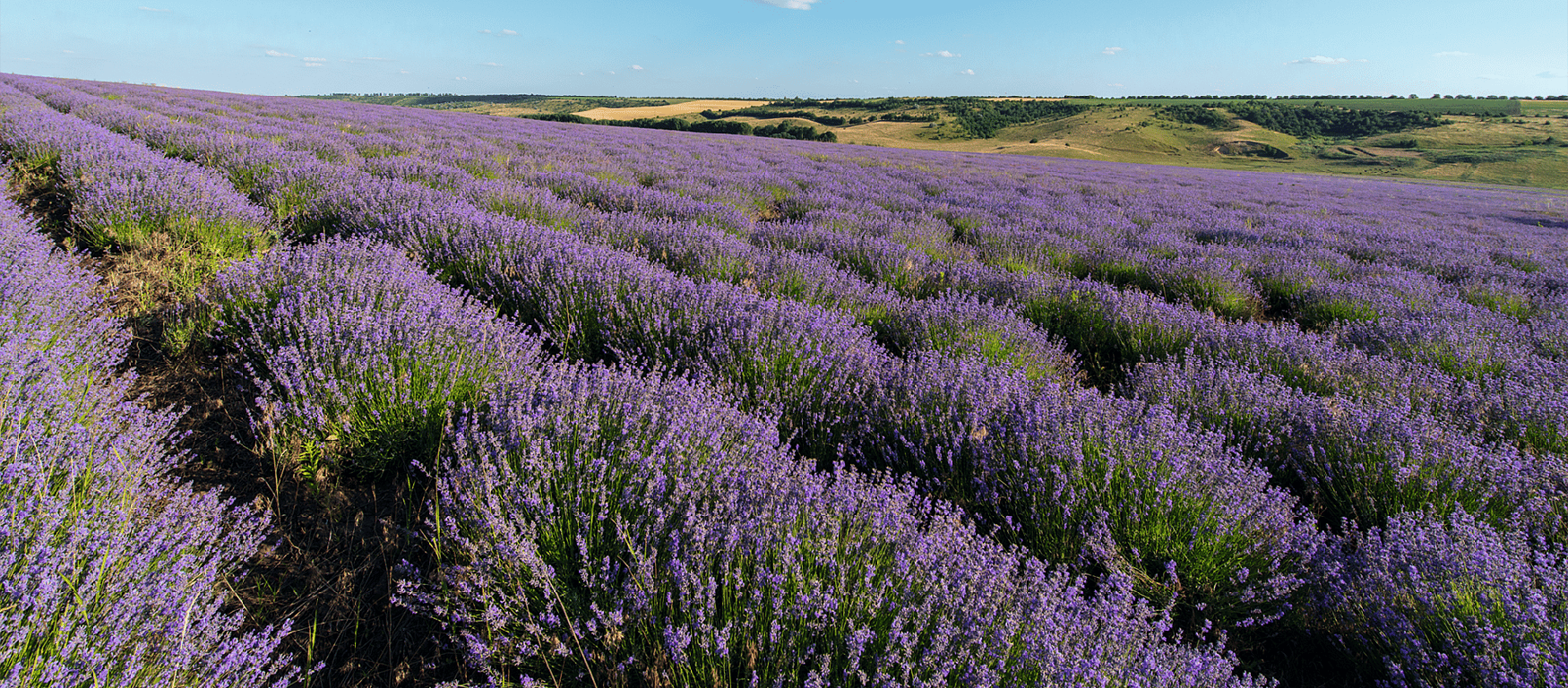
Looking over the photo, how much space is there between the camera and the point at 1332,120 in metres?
52.8

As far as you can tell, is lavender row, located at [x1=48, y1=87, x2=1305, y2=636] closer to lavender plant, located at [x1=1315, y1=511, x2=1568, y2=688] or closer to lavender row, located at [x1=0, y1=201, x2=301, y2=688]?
lavender plant, located at [x1=1315, y1=511, x2=1568, y2=688]

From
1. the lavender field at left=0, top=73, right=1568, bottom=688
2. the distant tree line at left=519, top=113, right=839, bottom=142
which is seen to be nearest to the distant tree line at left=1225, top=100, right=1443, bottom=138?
the distant tree line at left=519, top=113, right=839, bottom=142

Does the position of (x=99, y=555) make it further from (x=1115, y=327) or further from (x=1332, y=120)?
(x=1332, y=120)

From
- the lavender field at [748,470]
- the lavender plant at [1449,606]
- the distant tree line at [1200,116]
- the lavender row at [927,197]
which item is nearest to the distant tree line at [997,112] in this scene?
the distant tree line at [1200,116]

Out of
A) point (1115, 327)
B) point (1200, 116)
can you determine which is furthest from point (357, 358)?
point (1200, 116)

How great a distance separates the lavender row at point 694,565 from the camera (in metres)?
1.15

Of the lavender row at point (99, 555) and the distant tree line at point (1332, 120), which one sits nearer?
the lavender row at point (99, 555)

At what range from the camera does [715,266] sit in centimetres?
382

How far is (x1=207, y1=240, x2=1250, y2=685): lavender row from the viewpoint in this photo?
1146mm

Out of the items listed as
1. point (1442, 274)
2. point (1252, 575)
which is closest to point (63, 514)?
point (1252, 575)

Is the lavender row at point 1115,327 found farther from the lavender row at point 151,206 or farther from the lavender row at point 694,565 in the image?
the lavender row at point 151,206

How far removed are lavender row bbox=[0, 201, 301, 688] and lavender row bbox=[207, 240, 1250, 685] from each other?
13.2 inches

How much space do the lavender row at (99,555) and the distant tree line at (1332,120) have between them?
226ft

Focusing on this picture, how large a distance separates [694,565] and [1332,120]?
74.6 metres
